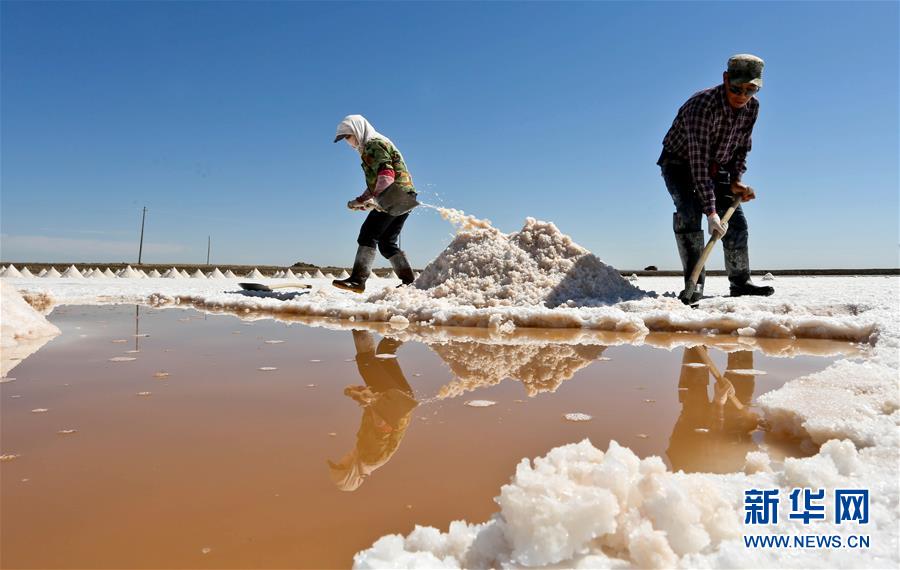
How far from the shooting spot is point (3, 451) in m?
1.00

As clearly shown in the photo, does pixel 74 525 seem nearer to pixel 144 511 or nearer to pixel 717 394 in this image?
pixel 144 511

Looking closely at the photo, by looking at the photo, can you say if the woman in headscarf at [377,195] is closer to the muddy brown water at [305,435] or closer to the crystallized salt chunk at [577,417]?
the muddy brown water at [305,435]

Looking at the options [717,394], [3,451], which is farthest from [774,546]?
[3,451]

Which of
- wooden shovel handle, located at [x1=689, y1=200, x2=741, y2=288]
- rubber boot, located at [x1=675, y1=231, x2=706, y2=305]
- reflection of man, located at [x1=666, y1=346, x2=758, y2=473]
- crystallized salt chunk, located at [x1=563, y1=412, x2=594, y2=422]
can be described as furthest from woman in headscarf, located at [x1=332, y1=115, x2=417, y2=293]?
crystallized salt chunk, located at [x1=563, y1=412, x2=594, y2=422]

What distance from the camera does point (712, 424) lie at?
1.19 m

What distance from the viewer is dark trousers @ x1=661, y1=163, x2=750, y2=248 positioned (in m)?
4.17

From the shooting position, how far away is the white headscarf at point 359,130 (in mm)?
5105

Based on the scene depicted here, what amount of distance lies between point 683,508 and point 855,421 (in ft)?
2.03

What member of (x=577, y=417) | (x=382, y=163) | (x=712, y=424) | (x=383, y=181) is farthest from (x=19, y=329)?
(x=382, y=163)

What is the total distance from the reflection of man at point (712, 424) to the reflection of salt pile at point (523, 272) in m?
2.06

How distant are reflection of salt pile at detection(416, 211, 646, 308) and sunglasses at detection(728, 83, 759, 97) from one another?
1549 mm

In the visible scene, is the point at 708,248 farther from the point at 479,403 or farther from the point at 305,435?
the point at 305,435

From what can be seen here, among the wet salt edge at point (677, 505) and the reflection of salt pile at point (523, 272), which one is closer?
the wet salt edge at point (677, 505)

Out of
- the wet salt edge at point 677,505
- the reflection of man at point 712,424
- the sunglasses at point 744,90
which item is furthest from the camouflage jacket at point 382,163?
the wet salt edge at point 677,505
